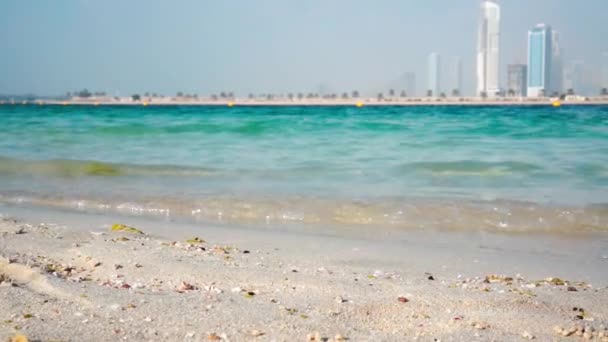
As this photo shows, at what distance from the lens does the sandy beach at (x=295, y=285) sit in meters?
3.52

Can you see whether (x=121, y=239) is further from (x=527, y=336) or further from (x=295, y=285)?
(x=527, y=336)

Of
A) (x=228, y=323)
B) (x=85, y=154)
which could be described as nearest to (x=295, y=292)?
(x=228, y=323)

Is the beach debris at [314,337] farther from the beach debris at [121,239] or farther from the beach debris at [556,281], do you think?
the beach debris at [121,239]

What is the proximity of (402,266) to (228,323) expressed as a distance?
2194 millimetres

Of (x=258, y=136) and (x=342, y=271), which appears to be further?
(x=258, y=136)

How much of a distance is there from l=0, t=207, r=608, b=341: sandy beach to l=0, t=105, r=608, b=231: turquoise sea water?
1.12 meters

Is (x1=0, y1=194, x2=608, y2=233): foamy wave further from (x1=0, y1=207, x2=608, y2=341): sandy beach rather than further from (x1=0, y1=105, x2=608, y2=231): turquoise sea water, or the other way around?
(x1=0, y1=207, x2=608, y2=341): sandy beach

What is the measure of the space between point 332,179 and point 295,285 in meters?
6.59

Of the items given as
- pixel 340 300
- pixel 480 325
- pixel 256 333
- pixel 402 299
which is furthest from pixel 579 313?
pixel 256 333

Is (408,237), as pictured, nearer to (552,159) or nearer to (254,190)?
(254,190)

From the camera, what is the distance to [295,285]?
14.8ft

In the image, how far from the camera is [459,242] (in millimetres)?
6578

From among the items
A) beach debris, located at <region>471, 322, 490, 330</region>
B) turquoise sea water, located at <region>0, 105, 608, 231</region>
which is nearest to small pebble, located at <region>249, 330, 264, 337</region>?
beach debris, located at <region>471, 322, 490, 330</region>

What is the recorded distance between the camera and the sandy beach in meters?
3.52
